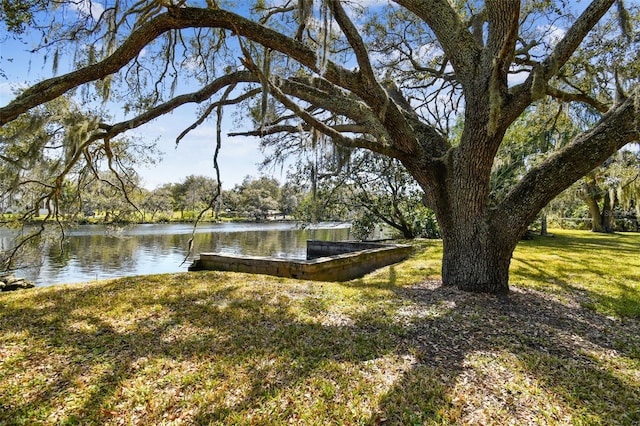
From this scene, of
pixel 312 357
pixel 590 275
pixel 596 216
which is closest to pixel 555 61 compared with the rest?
pixel 312 357

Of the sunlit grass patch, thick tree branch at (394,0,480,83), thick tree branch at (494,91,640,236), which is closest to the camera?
thick tree branch at (494,91,640,236)

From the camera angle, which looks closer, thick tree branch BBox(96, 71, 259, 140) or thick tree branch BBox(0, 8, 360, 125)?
thick tree branch BBox(0, 8, 360, 125)

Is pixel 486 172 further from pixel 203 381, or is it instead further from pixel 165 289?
pixel 165 289

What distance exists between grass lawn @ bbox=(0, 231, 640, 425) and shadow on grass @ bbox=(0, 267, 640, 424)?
1 centimetres

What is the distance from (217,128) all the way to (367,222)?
34.4ft

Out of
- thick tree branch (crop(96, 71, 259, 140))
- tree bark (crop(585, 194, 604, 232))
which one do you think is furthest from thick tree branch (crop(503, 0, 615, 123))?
tree bark (crop(585, 194, 604, 232))

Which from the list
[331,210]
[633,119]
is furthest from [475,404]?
[331,210]

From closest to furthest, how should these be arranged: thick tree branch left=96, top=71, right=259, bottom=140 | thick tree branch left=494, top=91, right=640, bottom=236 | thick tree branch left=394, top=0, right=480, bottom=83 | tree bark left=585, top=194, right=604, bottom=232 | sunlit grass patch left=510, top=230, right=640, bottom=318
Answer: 1. thick tree branch left=494, top=91, right=640, bottom=236
2. thick tree branch left=394, top=0, right=480, bottom=83
3. thick tree branch left=96, top=71, right=259, bottom=140
4. sunlit grass patch left=510, top=230, right=640, bottom=318
5. tree bark left=585, top=194, right=604, bottom=232

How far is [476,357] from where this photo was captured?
3.05m

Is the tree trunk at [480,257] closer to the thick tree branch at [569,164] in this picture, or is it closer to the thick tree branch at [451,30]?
the thick tree branch at [569,164]

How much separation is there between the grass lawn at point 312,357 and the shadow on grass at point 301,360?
0.04 ft

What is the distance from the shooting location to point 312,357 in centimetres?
300

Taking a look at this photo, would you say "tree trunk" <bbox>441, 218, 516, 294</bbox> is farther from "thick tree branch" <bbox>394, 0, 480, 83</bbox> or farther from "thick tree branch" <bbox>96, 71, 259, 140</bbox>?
"thick tree branch" <bbox>96, 71, 259, 140</bbox>

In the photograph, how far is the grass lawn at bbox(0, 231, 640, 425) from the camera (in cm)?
230
